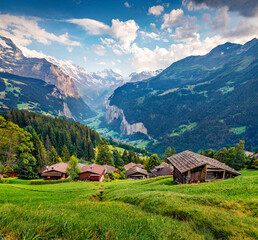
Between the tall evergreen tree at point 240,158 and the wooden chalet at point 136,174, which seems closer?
the tall evergreen tree at point 240,158

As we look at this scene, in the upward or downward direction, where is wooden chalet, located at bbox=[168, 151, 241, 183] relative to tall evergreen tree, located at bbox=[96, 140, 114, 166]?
upward

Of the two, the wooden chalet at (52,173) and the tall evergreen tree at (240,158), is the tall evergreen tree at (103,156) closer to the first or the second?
the wooden chalet at (52,173)

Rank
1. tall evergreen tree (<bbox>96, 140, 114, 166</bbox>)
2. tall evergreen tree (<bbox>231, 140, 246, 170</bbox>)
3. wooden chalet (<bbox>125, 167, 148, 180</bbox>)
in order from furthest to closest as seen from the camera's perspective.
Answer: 1. tall evergreen tree (<bbox>96, 140, 114, 166</bbox>)
2. wooden chalet (<bbox>125, 167, 148, 180</bbox>)
3. tall evergreen tree (<bbox>231, 140, 246, 170</bbox>)

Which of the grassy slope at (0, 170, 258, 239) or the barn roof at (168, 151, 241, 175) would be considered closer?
the grassy slope at (0, 170, 258, 239)

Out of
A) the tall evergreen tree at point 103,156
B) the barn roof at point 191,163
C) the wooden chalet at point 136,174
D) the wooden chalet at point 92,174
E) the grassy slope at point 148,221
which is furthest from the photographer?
the tall evergreen tree at point 103,156

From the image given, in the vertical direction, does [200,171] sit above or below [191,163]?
below

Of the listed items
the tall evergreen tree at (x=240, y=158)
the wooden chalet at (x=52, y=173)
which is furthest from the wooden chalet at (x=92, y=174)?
the tall evergreen tree at (x=240, y=158)

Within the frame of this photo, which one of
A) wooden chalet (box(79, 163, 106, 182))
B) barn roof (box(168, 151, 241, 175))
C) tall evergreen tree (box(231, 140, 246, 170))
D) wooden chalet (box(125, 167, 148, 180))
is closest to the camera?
barn roof (box(168, 151, 241, 175))

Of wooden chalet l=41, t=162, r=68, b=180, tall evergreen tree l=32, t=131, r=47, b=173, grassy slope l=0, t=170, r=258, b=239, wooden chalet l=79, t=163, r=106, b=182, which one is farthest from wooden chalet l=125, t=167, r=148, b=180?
grassy slope l=0, t=170, r=258, b=239

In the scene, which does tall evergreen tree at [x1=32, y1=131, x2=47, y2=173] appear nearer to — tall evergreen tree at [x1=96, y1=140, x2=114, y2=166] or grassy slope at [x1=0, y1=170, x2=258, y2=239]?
tall evergreen tree at [x1=96, y1=140, x2=114, y2=166]

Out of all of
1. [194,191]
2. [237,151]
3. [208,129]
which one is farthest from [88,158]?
[208,129]

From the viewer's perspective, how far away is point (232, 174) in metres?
20.1

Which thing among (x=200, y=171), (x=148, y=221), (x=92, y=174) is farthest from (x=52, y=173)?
(x=148, y=221)

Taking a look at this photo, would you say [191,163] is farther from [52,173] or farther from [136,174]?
[52,173]
